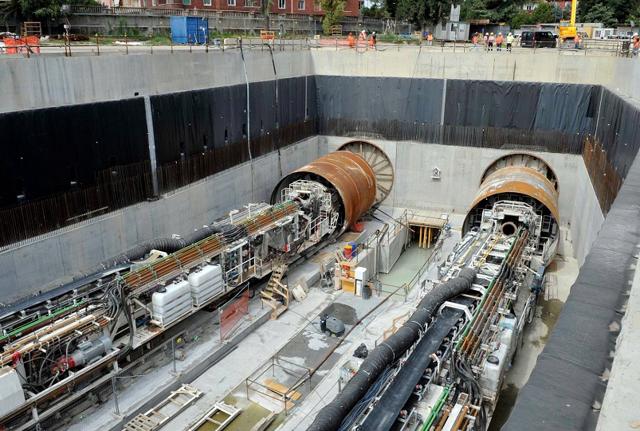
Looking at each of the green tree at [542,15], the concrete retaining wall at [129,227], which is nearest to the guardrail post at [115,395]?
the concrete retaining wall at [129,227]

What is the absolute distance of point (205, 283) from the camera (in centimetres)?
1606

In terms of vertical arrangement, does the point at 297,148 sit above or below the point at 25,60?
below

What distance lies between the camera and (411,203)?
1152 inches

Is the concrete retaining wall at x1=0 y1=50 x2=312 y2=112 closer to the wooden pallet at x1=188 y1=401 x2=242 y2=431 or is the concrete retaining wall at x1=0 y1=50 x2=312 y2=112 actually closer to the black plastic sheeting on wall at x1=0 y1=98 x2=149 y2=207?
the black plastic sheeting on wall at x1=0 y1=98 x2=149 y2=207

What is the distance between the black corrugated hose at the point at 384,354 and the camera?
402 inches

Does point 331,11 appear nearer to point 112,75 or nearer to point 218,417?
point 112,75

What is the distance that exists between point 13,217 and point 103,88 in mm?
4900

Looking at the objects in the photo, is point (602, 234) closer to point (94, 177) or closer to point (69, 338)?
point (69, 338)

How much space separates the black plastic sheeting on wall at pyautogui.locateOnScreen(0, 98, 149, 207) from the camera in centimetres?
1471

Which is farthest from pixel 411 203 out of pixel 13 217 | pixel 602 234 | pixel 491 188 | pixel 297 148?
pixel 602 234

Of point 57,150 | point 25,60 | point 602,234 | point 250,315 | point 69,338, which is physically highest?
point 25,60

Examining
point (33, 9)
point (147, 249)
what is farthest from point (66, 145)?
point (33, 9)

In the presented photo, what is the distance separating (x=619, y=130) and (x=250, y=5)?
37240 millimetres

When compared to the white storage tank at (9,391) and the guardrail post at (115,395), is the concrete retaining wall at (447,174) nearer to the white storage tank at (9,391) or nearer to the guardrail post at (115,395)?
the guardrail post at (115,395)
